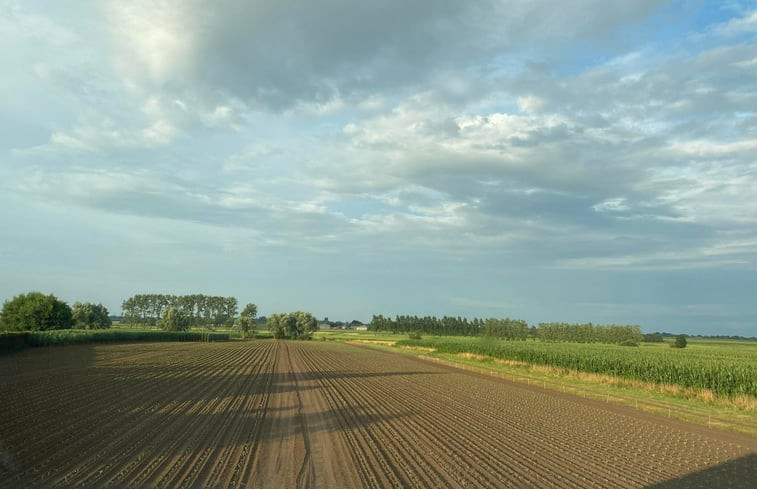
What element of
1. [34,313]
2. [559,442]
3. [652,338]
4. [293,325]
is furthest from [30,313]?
[652,338]

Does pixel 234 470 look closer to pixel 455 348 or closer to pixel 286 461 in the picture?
pixel 286 461

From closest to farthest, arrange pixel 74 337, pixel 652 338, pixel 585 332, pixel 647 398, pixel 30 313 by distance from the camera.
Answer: pixel 647 398 → pixel 74 337 → pixel 30 313 → pixel 585 332 → pixel 652 338

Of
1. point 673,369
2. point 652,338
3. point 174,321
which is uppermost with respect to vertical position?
point 174,321

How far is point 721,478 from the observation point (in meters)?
12.5

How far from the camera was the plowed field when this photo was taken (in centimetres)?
1107

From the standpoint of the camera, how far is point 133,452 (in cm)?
1255

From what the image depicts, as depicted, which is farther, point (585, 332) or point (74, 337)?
point (585, 332)

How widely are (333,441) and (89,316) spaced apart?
13692 centimetres

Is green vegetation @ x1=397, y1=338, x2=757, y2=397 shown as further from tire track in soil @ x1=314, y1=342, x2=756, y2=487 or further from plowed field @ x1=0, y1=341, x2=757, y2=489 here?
A: tire track in soil @ x1=314, y1=342, x2=756, y2=487

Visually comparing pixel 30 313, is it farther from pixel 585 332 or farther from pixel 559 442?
pixel 585 332

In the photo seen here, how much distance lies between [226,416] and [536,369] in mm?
36139

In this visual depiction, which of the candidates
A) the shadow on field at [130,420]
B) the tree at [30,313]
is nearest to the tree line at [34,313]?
the tree at [30,313]

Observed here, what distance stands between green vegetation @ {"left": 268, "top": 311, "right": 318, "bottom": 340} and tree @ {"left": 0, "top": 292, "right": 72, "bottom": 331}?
70789mm

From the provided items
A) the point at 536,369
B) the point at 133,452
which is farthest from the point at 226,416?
the point at 536,369
